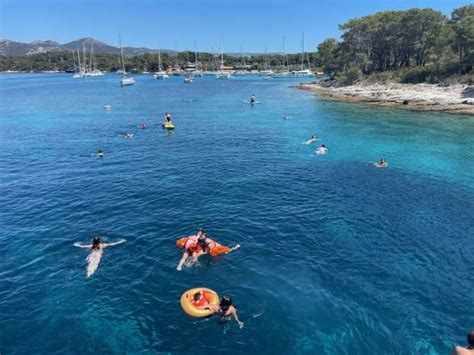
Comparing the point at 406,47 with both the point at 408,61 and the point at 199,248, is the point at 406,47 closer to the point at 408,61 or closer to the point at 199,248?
the point at 408,61

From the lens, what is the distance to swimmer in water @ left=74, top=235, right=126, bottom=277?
18.1m

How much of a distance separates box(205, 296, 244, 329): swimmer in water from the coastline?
5965cm

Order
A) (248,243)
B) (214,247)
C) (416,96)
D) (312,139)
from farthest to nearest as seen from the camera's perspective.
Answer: (416,96) → (312,139) → (248,243) → (214,247)

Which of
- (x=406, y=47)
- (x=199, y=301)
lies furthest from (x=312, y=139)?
(x=406, y=47)

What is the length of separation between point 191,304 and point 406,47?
350 ft

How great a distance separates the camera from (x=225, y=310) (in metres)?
14.3

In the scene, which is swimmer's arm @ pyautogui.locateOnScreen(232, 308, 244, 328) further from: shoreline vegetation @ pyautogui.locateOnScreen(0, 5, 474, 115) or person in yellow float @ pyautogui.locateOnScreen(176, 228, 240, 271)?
shoreline vegetation @ pyautogui.locateOnScreen(0, 5, 474, 115)

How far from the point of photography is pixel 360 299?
1570 centimetres

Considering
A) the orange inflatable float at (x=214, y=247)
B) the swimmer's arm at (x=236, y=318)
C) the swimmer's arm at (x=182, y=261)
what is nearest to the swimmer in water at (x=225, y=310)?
the swimmer's arm at (x=236, y=318)

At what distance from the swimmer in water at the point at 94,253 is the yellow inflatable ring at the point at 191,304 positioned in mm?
5501

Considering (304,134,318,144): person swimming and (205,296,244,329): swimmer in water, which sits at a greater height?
(304,134,318,144): person swimming

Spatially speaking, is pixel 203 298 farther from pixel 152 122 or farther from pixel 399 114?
pixel 399 114

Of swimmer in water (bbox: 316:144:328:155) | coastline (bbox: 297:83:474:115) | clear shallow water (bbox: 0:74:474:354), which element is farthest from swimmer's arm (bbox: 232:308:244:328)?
coastline (bbox: 297:83:474:115)

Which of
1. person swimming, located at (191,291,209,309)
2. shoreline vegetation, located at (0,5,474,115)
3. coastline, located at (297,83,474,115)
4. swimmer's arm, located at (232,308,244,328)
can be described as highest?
shoreline vegetation, located at (0,5,474,115)
